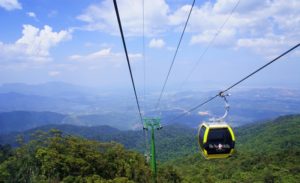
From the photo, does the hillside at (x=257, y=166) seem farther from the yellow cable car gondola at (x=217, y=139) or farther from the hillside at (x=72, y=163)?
the yellow cable car gondola at (x=217, y=139)

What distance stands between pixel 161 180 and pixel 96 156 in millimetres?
10189

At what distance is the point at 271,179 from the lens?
66.5 meters

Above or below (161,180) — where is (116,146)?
above

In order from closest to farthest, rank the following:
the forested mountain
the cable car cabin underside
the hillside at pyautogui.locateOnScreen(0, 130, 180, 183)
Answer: the cable car cabin underside
the hillside at pyautogui.locateOnScreen(0, 130, 180, 183)
the forested mountain

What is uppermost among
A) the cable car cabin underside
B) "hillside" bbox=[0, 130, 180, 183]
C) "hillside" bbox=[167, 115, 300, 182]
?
the cable car cabin underside

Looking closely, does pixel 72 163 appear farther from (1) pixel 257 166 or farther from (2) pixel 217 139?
(1) pixel 257 166

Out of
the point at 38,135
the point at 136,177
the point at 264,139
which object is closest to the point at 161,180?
the point at 136,177

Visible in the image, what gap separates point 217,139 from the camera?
13055 millimetres

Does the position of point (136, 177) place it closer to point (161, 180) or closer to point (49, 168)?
point (161, 180)

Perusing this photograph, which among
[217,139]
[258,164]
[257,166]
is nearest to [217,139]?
[217,139]

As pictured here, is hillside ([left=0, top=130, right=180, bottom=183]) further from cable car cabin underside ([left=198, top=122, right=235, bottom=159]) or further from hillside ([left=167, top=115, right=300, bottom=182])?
cable car cabin underside ([left=198, top=122, right=235, bottom=159])

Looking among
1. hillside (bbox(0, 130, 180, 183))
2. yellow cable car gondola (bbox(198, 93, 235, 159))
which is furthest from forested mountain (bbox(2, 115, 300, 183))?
yellow cable car gondola (bbox(198, 93, 235, 159))

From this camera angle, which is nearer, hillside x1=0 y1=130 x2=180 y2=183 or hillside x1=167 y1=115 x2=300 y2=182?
hillside x1=0 y1=130 x2=180 y2=183

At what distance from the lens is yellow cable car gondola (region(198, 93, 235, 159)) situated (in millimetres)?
12906
